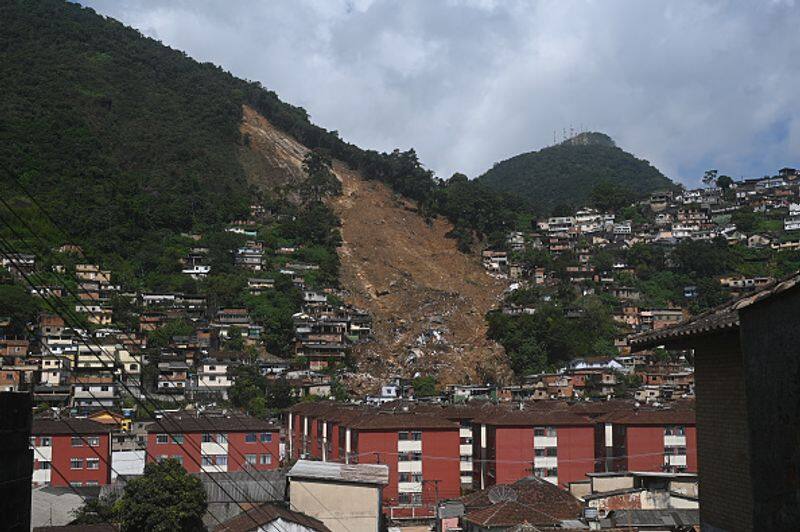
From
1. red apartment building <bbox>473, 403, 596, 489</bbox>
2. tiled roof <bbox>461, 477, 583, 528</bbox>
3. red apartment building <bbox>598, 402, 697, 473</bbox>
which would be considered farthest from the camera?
red apartment building <bbox>473, 403, 596, 489</bbox>

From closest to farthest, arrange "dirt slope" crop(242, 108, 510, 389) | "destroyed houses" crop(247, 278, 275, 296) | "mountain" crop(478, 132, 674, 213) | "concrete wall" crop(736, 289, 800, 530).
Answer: "concrete wall" crop(736, 289, 800, 530) → "dirt slope" crop(242, 108, 510, 389) → "destroyed houses" crop(247, 278, 275, 296) → "mountain" crop(478, 132, 674, 213)

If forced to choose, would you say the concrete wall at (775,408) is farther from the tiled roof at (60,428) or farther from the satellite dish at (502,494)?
the tiled roof at (60,428)

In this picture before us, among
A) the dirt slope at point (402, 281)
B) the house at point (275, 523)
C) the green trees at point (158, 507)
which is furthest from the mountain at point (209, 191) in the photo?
the house at point (275, 523)

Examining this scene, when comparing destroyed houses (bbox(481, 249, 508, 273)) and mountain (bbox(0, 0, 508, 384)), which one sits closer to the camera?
mountain (bbox(0, 0, 508, 384))

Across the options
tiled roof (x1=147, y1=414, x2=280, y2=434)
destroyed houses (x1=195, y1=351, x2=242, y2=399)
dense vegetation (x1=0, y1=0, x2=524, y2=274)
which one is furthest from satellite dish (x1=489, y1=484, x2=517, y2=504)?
dense vegetation (x1=0, y1=0, x2=524, y2=274)

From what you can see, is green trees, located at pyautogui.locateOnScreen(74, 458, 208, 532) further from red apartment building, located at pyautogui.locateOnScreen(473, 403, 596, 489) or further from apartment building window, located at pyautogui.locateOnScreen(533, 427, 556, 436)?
apartment building window, located at pyautogui.locateOnScreen(533, 427, 556, 436)

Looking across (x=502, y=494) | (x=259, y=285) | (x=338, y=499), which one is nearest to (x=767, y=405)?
(x=338, y=499)

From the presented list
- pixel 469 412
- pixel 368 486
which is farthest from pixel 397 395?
pixel 368 486

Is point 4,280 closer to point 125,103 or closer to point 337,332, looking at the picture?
point 337,332
